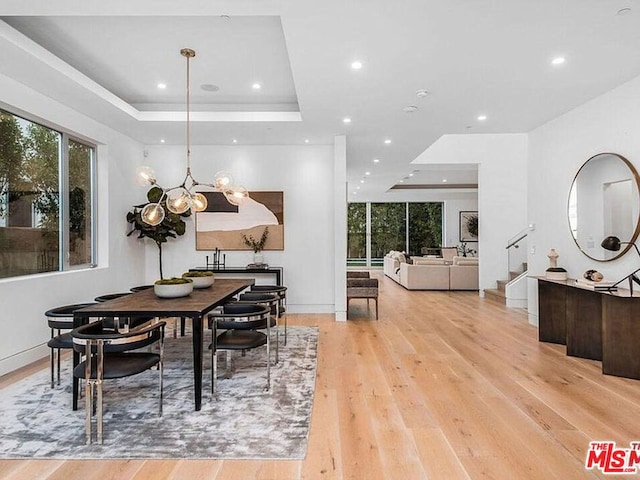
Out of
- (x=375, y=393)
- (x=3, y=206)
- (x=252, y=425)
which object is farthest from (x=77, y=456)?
(x=3, y=206)

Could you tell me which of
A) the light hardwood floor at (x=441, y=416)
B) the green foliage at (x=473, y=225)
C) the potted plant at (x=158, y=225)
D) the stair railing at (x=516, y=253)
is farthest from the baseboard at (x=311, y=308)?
the green foliage at (x=473, y=225)

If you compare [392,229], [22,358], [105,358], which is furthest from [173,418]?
[392,229]

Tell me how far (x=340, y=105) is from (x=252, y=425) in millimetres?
3544

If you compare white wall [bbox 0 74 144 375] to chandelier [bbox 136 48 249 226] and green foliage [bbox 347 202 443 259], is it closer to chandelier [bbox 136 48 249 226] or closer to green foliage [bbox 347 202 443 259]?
chandelier [bbox 136 48 249 226]

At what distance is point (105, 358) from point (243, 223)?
4.04m

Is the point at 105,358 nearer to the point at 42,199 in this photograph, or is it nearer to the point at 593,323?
the point at 42,199

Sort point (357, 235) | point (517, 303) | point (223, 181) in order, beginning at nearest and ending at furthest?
point (223, 181) → point (517, 303) → point (357, 235)

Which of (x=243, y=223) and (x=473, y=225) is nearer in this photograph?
(x=243, y=223)

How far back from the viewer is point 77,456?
7.40ft

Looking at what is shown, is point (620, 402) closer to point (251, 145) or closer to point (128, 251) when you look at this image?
point (251, 145)

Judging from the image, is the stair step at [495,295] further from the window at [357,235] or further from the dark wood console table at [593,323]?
the window at [357,235]

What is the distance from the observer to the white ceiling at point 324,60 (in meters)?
2.74

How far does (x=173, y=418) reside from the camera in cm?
272

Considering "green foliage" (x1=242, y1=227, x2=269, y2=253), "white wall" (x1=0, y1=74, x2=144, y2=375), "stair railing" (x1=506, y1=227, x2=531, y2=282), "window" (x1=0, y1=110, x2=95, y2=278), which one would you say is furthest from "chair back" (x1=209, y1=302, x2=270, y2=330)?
"stair railing" (x1=506, y1=227, x2=531, y2=282)
